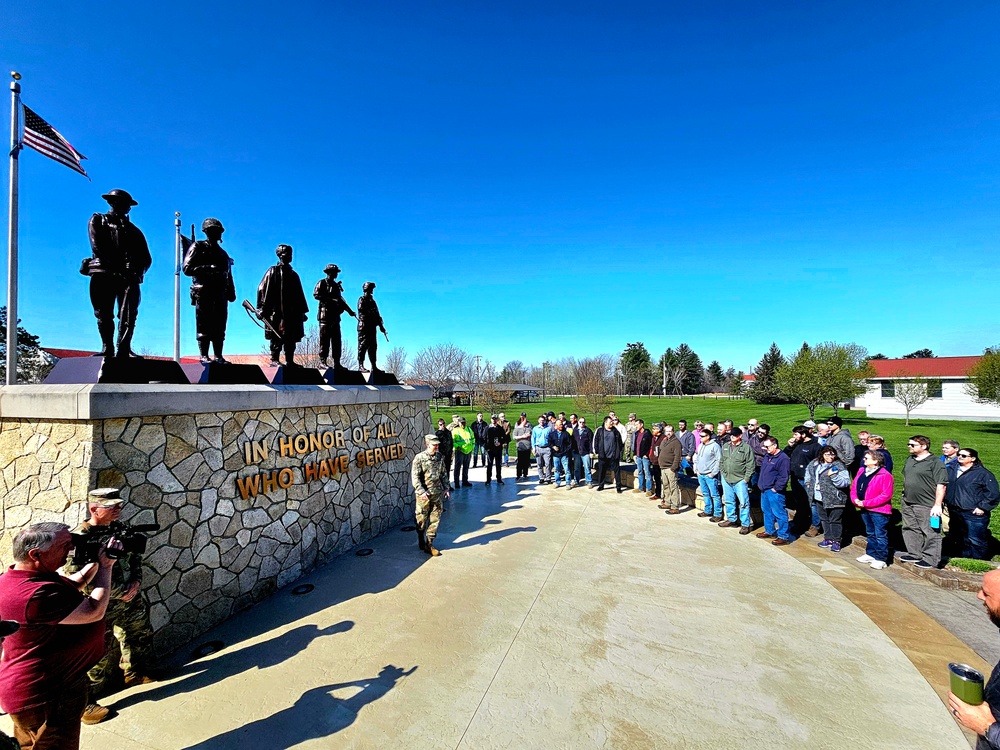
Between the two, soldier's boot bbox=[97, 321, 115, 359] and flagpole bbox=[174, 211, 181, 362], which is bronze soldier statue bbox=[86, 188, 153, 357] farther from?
flagpole bbox=[174, 211, 181, 362]

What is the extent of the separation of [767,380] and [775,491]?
176 ft

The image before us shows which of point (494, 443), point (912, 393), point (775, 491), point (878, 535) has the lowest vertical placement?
point (878, 535)

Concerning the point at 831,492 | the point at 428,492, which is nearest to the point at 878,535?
the point at 831,492

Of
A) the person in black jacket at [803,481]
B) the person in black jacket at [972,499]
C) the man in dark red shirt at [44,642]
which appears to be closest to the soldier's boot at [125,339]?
the man in dark red shirt at [44,642]

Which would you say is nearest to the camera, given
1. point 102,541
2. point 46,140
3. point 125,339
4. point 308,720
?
point 102,541

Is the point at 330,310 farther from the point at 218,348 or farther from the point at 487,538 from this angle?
the point at 487,538

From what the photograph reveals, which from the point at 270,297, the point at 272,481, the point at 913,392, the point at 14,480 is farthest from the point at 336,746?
the point at 913,392

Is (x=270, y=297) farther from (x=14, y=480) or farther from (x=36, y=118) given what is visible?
(x=36, y=118)

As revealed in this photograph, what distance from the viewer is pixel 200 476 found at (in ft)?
14.6

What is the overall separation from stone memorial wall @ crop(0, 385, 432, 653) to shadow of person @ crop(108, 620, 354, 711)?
549 millimetres

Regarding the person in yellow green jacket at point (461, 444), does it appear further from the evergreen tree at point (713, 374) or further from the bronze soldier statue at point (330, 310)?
the evergreen tree at point (713, 374)

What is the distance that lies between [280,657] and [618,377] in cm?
7152

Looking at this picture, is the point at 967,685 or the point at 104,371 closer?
the point at 967,685

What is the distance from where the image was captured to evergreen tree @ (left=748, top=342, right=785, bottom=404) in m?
50.9
